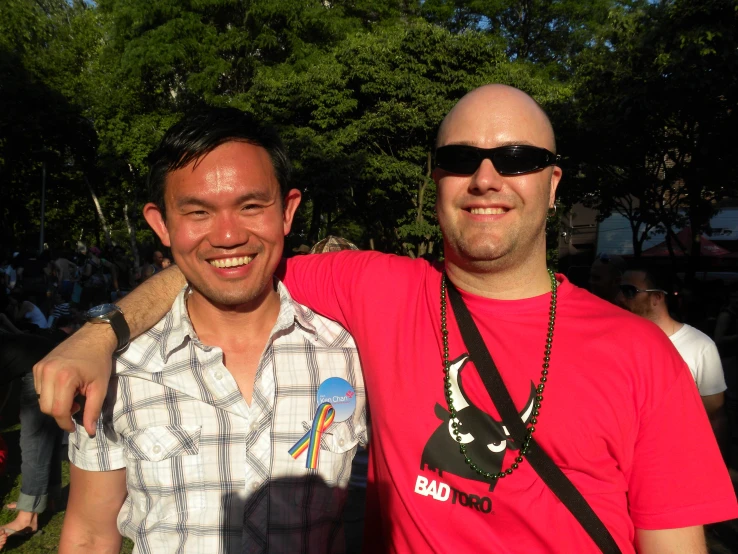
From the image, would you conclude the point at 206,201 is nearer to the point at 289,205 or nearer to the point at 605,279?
the point at 289,205

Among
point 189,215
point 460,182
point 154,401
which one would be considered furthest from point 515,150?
point 154,401

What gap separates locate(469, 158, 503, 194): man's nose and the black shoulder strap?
0.42 meters

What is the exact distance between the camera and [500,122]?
2.15 meters

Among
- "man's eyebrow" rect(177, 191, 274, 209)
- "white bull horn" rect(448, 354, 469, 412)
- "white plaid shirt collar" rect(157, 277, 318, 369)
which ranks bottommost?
"white bull horn" rect(448, 354, 469, 412)

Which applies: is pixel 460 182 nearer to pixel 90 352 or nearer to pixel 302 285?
pixel 302 285

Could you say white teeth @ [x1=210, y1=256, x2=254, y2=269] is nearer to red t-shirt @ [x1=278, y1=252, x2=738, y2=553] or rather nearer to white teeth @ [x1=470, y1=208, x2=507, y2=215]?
red t-shirt @ [x1=278, y1=252, x2=738, y2=553]

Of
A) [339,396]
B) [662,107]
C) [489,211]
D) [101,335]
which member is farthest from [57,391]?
[662,107]

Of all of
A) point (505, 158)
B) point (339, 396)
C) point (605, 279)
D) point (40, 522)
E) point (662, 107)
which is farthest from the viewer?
point (662, 107)

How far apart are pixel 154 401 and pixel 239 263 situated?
52 cm

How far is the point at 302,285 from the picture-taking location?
8.18 ft

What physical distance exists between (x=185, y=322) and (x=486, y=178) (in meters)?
1.13

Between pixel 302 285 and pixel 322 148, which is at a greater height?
pixel 322 148

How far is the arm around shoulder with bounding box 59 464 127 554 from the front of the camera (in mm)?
2025

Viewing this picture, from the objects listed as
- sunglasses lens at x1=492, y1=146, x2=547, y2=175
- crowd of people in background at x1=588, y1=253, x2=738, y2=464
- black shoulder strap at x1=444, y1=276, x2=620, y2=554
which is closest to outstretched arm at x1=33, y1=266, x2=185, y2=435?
black shoulder strap at x1=444, y1=276, x2=620, y2=554
